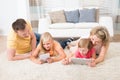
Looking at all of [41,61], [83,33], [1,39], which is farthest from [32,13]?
[41,61]

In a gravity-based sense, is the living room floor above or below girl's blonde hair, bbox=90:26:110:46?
below

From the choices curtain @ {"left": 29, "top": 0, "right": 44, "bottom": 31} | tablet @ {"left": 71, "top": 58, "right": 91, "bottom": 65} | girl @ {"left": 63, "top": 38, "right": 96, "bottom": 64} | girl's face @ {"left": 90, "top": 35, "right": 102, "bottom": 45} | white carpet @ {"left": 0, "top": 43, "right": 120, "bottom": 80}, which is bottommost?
white carpet @ {"left": 0, "top": 43, "right": 120, "bottom": 80}

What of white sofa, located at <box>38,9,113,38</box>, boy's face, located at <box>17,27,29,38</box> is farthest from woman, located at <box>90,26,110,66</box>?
white sofa, located at <box>38,9,113,38</box>

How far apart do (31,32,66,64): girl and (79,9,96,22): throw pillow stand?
70.7 inches

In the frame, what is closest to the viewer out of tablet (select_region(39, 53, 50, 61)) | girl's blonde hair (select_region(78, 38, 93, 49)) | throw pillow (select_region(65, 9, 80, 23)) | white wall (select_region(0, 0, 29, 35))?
girl's blonde hair (select_region(78, 38, 93, 49))

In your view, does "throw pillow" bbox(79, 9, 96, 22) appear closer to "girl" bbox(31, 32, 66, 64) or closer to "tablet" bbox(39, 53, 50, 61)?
"girl" bbox(31, 32, 66, 64)

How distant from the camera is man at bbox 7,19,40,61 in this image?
8.73ft

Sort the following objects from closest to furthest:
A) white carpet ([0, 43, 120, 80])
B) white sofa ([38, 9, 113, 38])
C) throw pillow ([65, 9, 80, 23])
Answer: white carpet ([0, 43, 120, 80]) → white sofa ([38, 9, 113, 38]) → throw pillow ([65, 9, 80, 23])

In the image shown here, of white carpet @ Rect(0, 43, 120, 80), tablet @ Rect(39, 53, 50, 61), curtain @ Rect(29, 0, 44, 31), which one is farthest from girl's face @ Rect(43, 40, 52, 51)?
curtain @ Rect(29, 0, 44, 31)

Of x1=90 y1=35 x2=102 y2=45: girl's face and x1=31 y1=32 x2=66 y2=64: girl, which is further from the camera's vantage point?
x1=31 y1=32 x2=66 y2=64: girl

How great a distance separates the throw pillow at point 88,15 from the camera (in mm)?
4484

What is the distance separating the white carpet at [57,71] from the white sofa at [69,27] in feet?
4.11

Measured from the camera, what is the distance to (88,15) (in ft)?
→ 14.8

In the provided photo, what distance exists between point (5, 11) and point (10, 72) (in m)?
3.10
